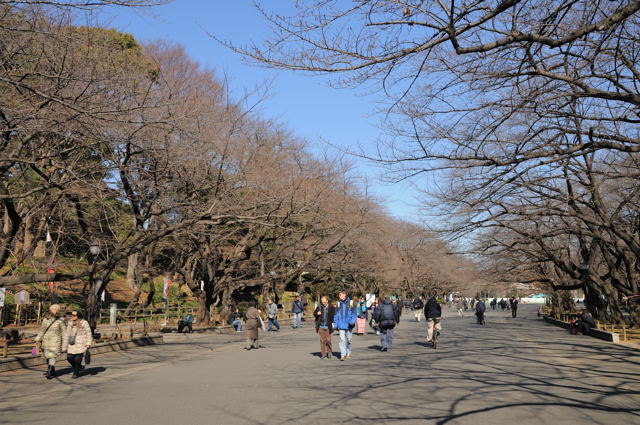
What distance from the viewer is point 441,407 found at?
27.8 ft

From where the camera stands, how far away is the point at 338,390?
400 inches

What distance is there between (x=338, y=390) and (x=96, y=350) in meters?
9.85

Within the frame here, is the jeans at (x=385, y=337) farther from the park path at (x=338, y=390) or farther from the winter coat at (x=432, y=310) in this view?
the winter coat at (x=432, y=310)

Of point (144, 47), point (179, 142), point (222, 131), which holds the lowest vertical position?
→ point (179, 142)

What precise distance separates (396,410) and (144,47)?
35.7 meters

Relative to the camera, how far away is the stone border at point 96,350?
1359 centimetres

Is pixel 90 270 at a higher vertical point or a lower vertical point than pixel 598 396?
higher

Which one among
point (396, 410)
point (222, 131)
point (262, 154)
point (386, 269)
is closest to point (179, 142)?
point (222, 131)

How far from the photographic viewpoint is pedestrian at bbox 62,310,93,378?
12.2 m

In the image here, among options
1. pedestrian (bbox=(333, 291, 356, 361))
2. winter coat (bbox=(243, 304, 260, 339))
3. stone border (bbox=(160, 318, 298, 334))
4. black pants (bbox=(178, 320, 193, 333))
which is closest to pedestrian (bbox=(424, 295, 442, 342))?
pedestrian (bbox=(333, 291, 356, 361))

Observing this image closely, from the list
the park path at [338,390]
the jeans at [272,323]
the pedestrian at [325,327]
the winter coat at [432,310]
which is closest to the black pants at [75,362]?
the park path at [338,390]

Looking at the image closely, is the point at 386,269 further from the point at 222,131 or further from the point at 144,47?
the point at 222,131

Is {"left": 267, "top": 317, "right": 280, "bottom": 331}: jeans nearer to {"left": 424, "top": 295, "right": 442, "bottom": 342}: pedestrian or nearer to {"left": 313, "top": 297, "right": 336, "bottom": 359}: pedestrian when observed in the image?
{"left": 424, "top": 295, "right": 442, "bottom": 342}: pedestrian

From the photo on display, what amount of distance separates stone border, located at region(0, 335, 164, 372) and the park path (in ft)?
2.01
